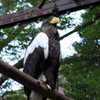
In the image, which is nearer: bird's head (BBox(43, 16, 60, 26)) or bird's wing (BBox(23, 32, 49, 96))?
bird's wing (BBox(23, 32, 49, 96))

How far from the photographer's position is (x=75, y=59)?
3689 millimetres

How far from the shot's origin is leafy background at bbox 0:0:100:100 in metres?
3.45

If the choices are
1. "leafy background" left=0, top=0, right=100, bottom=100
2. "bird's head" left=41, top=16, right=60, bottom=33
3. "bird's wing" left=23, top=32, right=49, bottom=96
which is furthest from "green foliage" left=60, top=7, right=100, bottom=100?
"bird's wing" left=23, top=32, right=49, bottom=96

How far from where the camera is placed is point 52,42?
198 cm

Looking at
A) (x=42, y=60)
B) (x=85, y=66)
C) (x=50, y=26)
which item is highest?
(x=50, y=26)

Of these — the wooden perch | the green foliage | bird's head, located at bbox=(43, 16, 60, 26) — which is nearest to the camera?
the wooden perch

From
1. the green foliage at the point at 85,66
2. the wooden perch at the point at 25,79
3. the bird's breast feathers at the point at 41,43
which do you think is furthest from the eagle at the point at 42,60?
the green foliage at the point at 85,66

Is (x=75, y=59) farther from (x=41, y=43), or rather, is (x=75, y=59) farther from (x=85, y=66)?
(x=41, y=43)

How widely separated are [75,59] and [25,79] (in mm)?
2296

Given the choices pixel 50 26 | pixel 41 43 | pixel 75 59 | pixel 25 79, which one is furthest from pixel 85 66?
pixel 25 79

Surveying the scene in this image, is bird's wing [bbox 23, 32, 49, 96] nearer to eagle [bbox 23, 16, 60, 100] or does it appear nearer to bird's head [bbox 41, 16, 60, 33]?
eagle [bbox 23, 16, 60, 100]

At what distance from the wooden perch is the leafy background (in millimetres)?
1741

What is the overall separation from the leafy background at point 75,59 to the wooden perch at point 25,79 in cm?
174

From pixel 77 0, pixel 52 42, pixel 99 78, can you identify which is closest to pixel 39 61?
pixel 52 42
